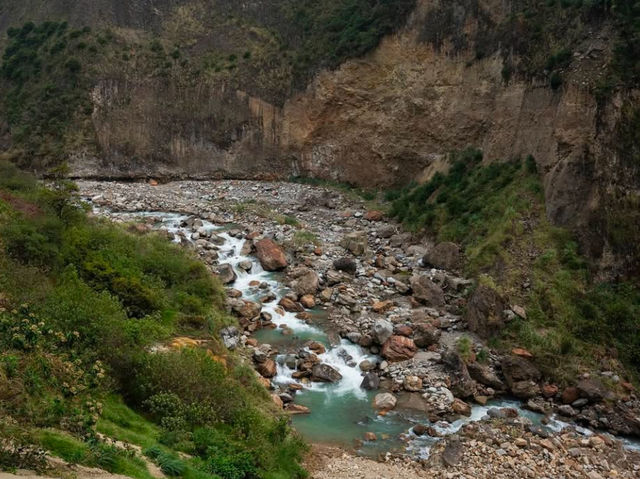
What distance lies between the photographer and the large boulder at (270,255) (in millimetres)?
23109

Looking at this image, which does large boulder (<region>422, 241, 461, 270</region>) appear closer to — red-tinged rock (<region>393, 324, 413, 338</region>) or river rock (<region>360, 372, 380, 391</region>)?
red-tinged rock (<region>393, 324, 413, 338</region>)

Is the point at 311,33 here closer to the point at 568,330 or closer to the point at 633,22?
the point at 633,22

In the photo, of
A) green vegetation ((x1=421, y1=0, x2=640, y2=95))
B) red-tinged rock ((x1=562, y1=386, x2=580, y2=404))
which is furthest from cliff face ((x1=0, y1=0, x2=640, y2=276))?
red-tinged rock ((x1=562, y1=386, x2=580, y2=404))

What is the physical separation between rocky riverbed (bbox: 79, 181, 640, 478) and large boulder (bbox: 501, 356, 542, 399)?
0.04m

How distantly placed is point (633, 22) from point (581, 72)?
2.29 m

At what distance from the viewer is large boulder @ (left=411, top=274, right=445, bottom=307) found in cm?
2023

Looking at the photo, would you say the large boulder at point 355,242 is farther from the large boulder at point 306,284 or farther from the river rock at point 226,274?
the river rock at point 226,274

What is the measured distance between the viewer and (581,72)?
71.3 ft

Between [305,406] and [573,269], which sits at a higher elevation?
[573,269]

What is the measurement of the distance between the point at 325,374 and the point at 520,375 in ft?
17.8

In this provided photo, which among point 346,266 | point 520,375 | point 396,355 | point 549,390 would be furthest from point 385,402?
point 346,266

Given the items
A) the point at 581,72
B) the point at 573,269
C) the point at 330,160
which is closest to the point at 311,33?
the point at 330,160

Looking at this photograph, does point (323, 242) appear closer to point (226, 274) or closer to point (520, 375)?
point (226, 274)

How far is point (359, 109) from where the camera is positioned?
35.1m
